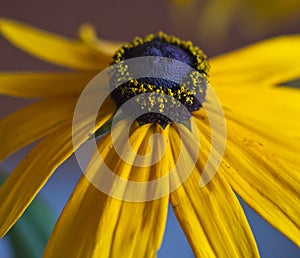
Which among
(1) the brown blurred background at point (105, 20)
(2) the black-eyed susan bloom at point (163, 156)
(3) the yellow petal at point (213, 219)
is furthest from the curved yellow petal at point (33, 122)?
(1) the brown blurred background at point (105, 20)

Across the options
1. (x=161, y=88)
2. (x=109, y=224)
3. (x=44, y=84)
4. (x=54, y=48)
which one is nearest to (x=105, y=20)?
(x=54, y=48)

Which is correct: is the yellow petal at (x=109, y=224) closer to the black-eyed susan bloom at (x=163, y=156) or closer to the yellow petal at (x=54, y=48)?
the black-eyed susan bloom at (x=163, y=156)

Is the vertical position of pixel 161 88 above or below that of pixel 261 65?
below

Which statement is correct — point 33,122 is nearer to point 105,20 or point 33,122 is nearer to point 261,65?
point 261,65

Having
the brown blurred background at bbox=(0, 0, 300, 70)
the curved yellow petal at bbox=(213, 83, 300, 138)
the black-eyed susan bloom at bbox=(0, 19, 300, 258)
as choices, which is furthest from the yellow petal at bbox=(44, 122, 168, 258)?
the brown blurred background at bbox=(0, 0, 300, 70)

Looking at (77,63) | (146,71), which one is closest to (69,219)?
(146,71)

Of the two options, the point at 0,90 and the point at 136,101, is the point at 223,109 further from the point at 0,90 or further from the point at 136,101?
the point at 0,90
